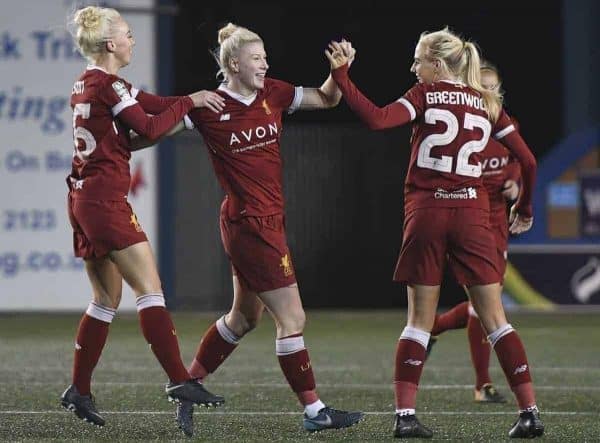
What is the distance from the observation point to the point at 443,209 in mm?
6059

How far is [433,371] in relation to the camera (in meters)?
9.20

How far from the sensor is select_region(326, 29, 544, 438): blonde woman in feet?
19.8

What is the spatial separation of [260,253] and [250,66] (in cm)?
79

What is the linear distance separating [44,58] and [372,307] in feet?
15.9

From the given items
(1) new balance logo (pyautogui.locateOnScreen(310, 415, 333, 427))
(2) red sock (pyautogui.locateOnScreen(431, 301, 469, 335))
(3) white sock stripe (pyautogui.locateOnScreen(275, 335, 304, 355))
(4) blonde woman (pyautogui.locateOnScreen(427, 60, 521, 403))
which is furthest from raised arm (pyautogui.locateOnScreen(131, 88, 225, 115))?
(2) red sock (pyautogui.locateOnScreen(431, 301, 469, 335))

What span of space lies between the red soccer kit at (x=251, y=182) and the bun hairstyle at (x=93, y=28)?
50cm

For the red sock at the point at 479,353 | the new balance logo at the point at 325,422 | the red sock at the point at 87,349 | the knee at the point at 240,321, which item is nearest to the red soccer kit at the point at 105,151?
the red sock at the point at 87,349

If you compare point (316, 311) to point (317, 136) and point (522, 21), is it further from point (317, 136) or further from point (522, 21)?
point (522, 21)

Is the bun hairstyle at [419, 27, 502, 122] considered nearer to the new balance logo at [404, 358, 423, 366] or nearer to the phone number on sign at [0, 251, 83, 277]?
the new balance logo at [404, 358, 423, 366]

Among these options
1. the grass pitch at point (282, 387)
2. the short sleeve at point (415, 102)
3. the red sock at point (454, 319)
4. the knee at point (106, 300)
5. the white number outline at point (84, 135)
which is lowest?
the grass pitch at point (282, 387)

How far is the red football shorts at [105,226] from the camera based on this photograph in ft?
20.1

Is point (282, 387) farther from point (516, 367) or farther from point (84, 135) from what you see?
point (84, 135)

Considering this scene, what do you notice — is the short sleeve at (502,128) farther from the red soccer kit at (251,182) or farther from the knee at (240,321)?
the knee at (240,321)

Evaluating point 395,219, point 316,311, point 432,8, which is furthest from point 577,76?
point 432,8
